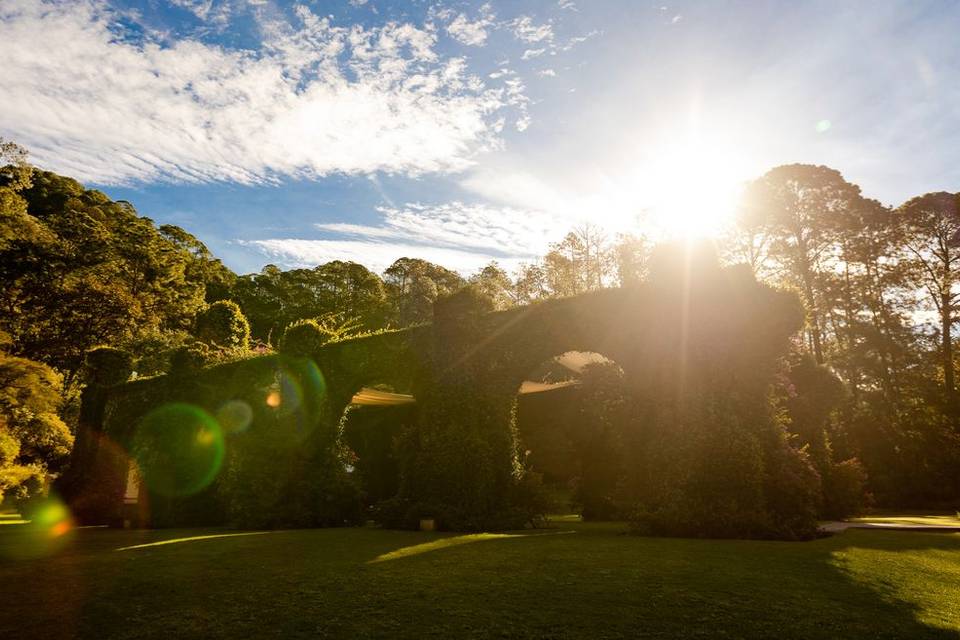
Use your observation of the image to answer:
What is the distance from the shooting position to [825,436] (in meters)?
→ 16.1

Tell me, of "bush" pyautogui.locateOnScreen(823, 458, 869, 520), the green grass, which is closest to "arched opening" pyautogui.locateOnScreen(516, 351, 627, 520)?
"bush" pyautogui.locateOnScreen(823, 458, 869, 520)

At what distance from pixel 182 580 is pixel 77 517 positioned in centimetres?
1556

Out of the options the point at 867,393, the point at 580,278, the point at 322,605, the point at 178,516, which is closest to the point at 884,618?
the point at 322,605

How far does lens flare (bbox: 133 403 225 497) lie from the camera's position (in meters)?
15.6

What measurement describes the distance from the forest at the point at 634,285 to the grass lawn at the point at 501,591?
5039 millimetres

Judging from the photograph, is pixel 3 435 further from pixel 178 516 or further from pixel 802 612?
pixel 802 612

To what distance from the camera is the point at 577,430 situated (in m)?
18.2

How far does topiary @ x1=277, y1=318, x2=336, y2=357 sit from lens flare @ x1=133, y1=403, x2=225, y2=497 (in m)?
3.52

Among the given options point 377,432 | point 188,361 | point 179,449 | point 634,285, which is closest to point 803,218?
point 634,285

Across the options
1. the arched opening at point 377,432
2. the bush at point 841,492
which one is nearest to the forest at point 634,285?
the bush at point 841,492

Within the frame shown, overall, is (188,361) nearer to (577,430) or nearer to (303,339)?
(303,339)

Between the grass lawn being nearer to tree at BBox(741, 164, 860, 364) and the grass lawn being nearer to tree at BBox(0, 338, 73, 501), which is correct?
tree at BBox(0, 338, 73, 501)

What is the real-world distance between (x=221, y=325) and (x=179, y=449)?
4215mm

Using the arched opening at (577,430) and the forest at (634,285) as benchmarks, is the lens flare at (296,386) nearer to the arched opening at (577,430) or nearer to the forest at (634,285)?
the forest at (634,285)
